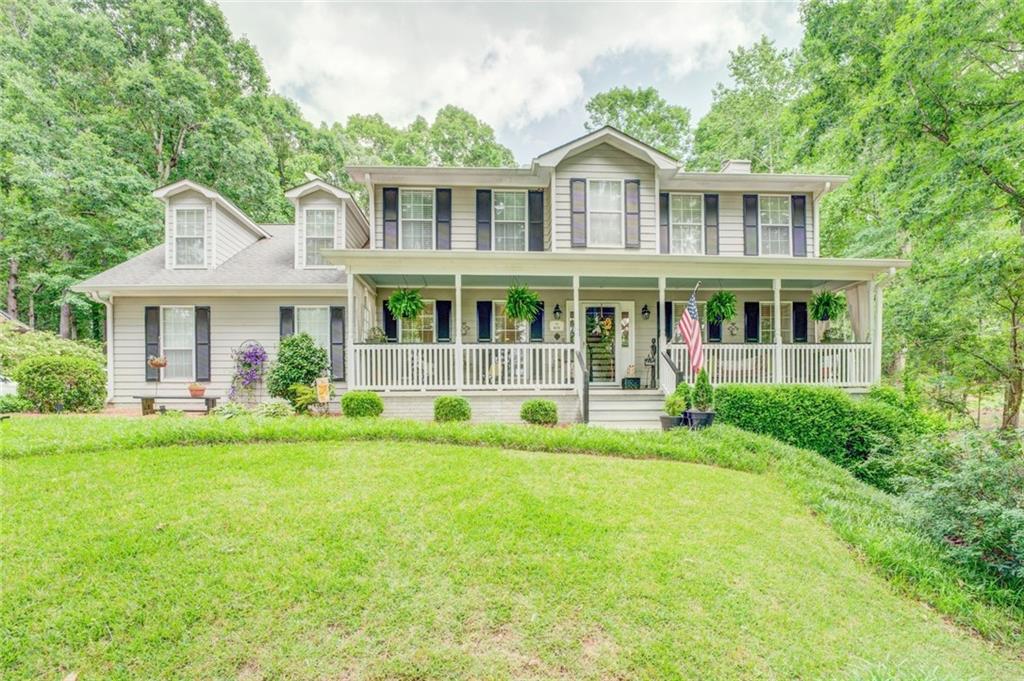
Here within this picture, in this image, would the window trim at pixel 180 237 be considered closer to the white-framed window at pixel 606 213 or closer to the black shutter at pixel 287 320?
the black shutter at pixel 287 320

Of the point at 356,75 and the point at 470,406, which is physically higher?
the point at 356,75

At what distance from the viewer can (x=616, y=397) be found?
31.6 feet

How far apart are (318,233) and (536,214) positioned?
568 cm

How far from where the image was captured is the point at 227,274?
11008 millimetres

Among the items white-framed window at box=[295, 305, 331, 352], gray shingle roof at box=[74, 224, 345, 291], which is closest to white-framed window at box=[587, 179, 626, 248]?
gray shingle roof at box=[74, 224, 345, 291]

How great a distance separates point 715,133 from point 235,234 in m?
22.5

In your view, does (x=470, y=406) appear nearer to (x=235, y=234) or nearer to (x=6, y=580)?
(x=6, y=580)

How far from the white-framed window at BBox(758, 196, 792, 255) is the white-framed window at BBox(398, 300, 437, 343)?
9.03m

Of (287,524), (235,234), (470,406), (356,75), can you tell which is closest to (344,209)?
(235,234)

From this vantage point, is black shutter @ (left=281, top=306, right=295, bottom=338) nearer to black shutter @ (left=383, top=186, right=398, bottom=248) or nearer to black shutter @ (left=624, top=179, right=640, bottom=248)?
black shutter @ (left=383, top=186, right=398, bottom=248)

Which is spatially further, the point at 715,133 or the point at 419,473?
the point at 715,133

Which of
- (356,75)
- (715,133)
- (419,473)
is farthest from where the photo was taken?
(715,133)

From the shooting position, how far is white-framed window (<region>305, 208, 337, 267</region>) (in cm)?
1144

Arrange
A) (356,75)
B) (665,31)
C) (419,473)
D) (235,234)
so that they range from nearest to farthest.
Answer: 1. (419,473)
2. (235,234)
3. (665,31)
4. (356,75)
